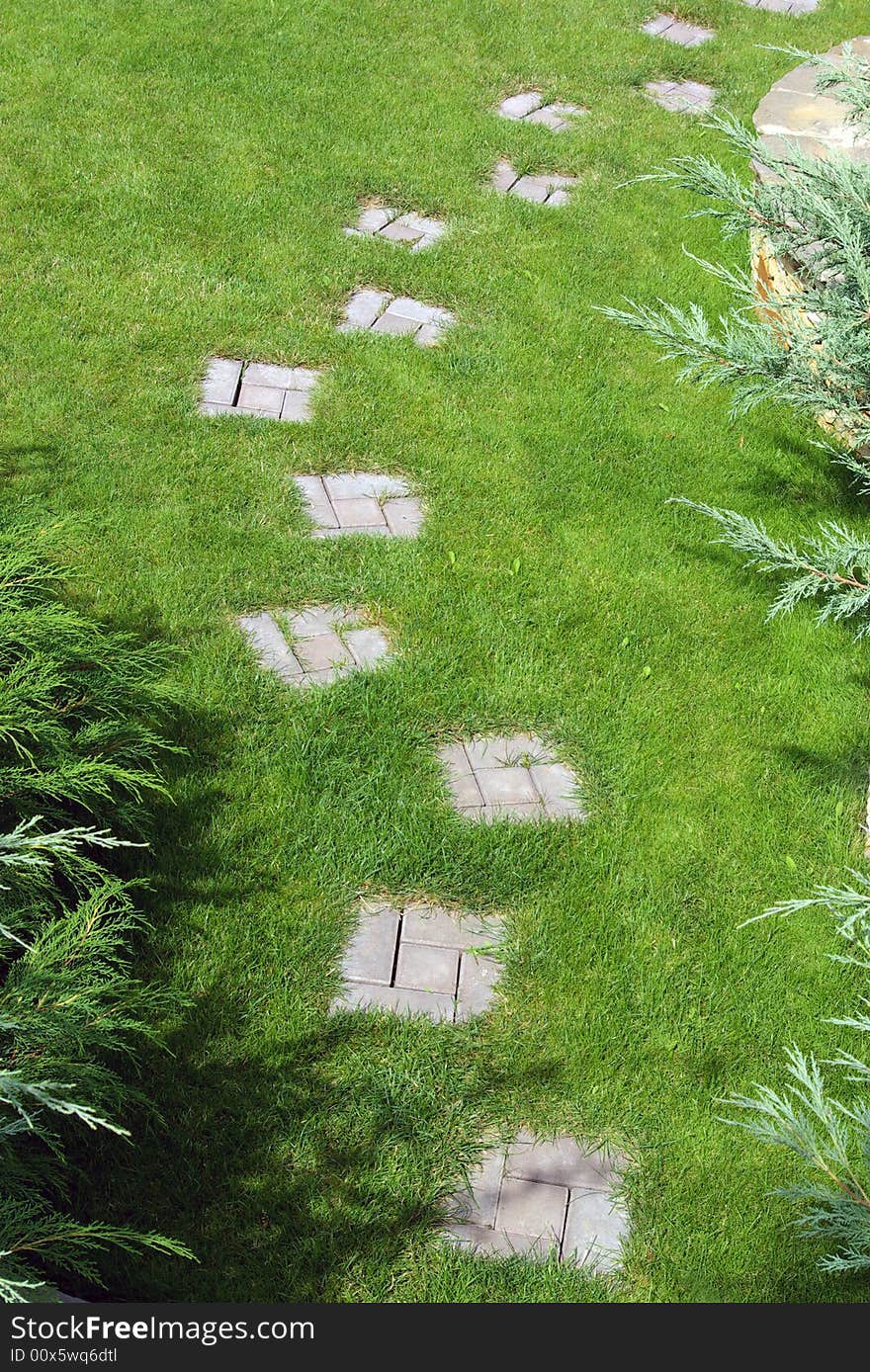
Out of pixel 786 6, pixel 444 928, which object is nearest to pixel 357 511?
pixel 444 928

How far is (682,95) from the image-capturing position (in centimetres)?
795

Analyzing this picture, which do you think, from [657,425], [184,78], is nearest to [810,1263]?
[657,425]

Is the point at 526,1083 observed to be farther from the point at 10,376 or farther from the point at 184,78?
the point at 184,78

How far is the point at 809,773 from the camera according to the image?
4.24 m

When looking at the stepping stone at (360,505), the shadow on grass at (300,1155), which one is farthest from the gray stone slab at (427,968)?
the stepping stone at (360,505)

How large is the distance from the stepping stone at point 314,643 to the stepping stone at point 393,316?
1.99 m

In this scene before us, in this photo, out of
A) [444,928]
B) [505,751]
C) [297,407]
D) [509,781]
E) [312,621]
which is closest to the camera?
[444,928]

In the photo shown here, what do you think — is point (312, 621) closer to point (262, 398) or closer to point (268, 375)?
point (262, 398)

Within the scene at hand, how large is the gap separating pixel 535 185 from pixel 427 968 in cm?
523

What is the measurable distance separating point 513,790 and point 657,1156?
1306 mm

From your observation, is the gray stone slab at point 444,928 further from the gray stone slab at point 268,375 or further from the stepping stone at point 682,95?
the stepping stone at point 682,95

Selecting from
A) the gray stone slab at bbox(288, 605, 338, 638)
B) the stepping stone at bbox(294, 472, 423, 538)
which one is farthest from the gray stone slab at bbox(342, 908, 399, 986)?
the stepping stone at bbox(294, 472, 423, 538)

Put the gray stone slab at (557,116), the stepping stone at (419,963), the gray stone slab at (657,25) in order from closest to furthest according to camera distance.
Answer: the stepping stone at (419,963)
the gray stone slab at (557,116)
the gray stone slab at (657,25)

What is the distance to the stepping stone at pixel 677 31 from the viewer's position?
8.49 m
